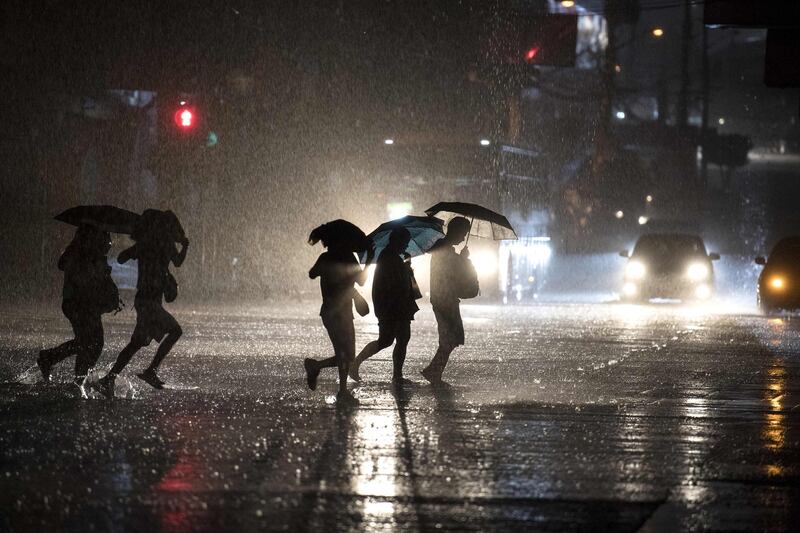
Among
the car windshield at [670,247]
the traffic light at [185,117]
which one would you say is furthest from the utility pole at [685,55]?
the traffic light at [185,117]

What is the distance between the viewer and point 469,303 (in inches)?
1265

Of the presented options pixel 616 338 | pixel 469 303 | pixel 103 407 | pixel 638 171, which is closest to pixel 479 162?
pixel 469 303

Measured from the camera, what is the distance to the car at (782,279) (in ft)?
91.4

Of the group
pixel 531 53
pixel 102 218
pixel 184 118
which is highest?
pixel 531 53

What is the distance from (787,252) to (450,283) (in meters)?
16.6

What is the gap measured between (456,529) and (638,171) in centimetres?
6940

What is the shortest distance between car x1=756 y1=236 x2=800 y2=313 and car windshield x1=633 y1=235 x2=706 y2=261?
3.43 meters

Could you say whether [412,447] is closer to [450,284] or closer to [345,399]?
[345,399]

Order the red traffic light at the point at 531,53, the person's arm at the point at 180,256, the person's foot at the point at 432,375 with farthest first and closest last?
the red traffic light at the point at 531,53 < the person's foot at the point at 432,375 < the person's arm at the point at 180,256

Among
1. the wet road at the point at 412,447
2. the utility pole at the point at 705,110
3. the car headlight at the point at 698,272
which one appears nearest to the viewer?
the wet road at the point at 412,447

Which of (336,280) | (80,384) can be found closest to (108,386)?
(80,384)

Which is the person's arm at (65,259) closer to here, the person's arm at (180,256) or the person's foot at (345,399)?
the person's arm at (180,256)

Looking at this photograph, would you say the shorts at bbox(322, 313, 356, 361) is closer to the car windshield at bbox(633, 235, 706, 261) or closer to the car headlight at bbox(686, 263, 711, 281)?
the car headlight at bbox(686, 263, 711, 281)

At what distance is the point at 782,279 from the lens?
2803cm
